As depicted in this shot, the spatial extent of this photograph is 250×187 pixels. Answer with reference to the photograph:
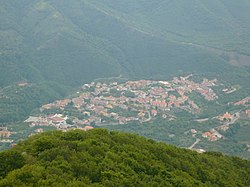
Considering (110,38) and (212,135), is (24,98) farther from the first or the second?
(110,38)

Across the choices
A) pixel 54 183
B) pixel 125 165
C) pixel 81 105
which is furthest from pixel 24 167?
pixel 81 105

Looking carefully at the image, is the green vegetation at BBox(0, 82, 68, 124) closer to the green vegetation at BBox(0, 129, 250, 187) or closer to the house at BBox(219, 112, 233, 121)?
the house at BBox(219, 112, 233, 121)

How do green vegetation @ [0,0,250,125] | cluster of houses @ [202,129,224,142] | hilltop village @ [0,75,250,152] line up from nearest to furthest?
1. cluster of houses @ [202,129,224,142]
2. hilltop village @ [0,75,250,152]
3. green vegetation @ [0,0,250,125]

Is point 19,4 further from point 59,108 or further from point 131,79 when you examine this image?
point 59,108

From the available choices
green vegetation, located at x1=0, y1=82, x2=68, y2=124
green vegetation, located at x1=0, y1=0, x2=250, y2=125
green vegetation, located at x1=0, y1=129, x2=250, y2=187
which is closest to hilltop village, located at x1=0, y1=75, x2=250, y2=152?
green vegetation, located at x1=0, y1=82, x2=68, y2=124

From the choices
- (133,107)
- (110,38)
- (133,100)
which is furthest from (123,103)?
(110,38)

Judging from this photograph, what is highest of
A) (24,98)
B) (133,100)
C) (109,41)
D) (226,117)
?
(109,41)

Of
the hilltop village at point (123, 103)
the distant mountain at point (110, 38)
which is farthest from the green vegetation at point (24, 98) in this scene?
the distant mountain at point (110, 38)
